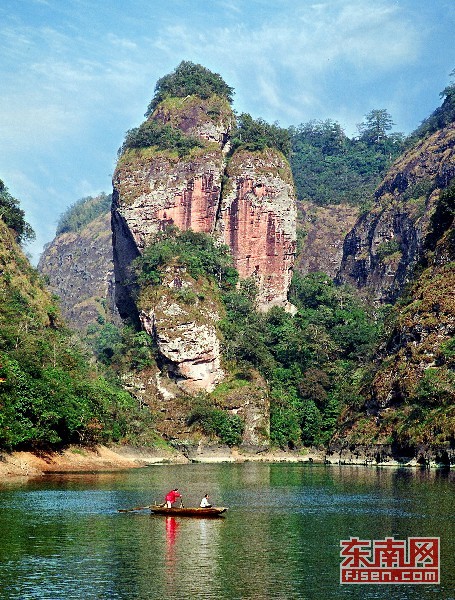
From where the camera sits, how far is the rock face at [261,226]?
137500 mm

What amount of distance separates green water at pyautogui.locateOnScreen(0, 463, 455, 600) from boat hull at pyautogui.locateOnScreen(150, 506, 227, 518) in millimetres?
500

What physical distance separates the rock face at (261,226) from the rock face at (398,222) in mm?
21537

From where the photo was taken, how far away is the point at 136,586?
27.2 meters

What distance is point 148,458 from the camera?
95438mm

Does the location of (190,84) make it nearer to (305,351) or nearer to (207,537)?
(305,351)

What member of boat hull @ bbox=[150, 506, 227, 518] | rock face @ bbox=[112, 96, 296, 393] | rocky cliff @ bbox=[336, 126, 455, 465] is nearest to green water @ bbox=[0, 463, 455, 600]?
boat hull @ bbox=[150, 506, 227, 518]

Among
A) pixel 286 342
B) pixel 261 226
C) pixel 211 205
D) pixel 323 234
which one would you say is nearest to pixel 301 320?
pixel 286 342

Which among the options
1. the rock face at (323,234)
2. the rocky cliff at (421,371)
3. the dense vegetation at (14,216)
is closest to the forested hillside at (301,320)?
the rocky cliff at (421,371)

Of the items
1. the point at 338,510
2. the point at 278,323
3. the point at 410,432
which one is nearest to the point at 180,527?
the point at 338,510

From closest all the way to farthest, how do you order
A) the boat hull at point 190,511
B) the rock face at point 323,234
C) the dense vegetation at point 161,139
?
the boat hull at point 190,511 < the dense vegetation at point 161,139 < the rock face at point 323,234

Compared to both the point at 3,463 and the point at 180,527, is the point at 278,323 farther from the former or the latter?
the point at 180,527

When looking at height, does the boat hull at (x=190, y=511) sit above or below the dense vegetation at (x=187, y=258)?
below

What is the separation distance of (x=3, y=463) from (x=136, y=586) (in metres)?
38.3

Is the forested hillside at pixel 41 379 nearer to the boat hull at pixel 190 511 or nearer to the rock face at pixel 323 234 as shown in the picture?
the boat hull at pixel 190 511
